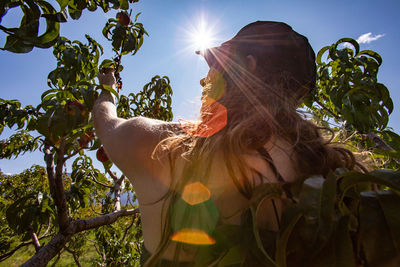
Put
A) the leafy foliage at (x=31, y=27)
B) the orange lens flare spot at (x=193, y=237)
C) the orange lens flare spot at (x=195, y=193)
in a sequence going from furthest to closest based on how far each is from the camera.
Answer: the leafy foliage at (x=31, y=27) < the orange lens flare spot at (x=195, y=193) < the orange lens flare spot at (x=193, y=237)

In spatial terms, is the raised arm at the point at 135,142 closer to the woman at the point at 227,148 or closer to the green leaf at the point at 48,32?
the woman at the point at 227,148

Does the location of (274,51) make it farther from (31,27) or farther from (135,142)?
(31,27)

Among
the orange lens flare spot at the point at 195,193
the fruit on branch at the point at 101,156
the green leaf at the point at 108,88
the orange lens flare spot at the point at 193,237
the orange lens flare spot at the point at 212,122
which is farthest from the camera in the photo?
the fruit on branch at the point at 101,156

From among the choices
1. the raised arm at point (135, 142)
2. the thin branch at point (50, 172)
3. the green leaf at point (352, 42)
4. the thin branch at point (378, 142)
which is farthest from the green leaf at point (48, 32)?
the thin branch at point (378, 142)

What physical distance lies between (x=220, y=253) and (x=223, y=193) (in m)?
0.30

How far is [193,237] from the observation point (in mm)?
599

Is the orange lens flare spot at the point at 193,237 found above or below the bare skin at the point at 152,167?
below

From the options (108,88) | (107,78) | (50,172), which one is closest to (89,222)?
(50,172)

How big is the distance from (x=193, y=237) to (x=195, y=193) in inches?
6.3

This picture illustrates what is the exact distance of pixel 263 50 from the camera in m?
1.13

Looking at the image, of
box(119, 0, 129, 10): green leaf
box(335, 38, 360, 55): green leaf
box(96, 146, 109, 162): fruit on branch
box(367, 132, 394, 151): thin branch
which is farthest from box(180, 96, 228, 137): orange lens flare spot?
box(367, 132, 394, 151): thin branch

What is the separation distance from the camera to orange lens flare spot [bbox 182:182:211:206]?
0.68 meters

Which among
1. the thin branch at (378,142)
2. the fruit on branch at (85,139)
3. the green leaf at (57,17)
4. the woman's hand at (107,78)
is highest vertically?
the woman's hand at (107,78)

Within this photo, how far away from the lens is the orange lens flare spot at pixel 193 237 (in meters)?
0.54
